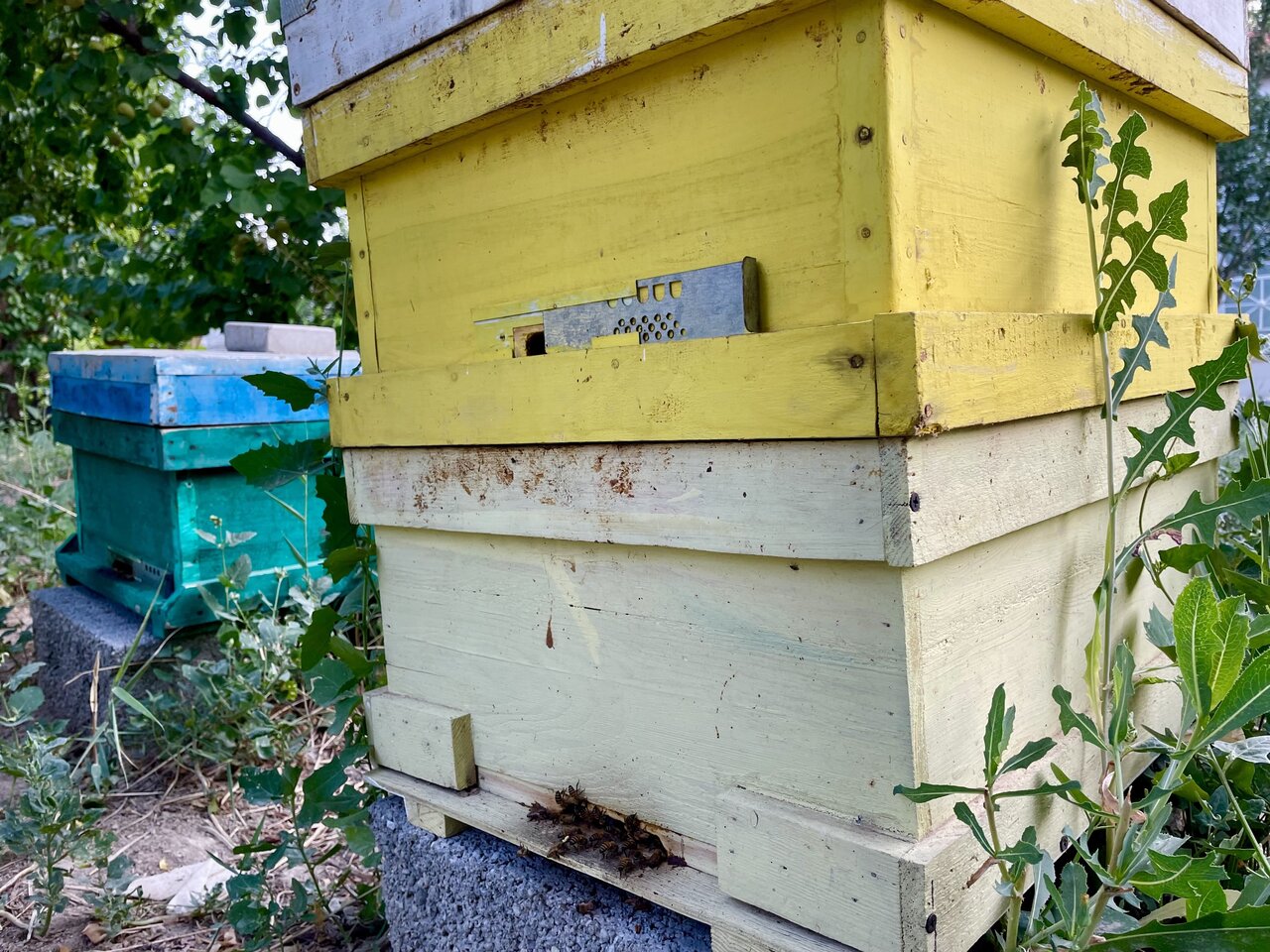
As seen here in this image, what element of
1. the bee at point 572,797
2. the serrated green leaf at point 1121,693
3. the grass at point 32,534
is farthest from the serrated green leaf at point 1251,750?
the grass at point 32,534

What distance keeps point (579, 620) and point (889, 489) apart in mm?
472

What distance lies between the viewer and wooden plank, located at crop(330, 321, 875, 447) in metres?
0.85

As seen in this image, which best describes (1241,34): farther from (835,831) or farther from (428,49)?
(835,831)

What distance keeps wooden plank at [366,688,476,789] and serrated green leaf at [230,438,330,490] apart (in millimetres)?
405

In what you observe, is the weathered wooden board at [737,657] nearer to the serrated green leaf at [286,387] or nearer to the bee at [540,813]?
the bee at [540,813]

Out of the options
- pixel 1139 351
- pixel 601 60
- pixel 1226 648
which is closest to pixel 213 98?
pixel 601 60

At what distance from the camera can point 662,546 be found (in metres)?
1.03

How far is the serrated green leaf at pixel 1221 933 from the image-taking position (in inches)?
29.7

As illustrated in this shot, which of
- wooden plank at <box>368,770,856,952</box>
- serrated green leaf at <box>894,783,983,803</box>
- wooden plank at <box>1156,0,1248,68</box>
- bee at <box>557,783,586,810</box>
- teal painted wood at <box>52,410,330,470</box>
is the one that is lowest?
Answer: wooden plank at <box>368,770,856,952</box>

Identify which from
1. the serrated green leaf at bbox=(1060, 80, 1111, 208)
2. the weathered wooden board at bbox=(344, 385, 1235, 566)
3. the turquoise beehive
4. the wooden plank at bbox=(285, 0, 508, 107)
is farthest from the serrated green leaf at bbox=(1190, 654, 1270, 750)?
the turquoise beehive

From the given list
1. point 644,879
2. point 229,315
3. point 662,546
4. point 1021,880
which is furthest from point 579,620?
point 229,315

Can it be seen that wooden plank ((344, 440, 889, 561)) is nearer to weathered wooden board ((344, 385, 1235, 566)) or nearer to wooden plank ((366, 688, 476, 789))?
weathered wooden board ((344, 385, 1235, 566))

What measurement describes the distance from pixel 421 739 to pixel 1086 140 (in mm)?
1175

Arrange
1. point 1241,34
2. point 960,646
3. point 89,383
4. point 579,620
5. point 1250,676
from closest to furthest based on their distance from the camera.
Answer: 1. point 1250,676
2. point 960,646
3. point 579,620
4. point 1241,34
5. point 89,383
